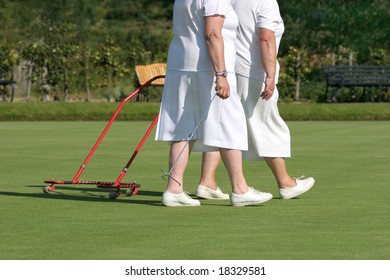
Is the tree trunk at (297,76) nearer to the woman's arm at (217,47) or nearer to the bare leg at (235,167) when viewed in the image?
the bare leg at (235,167)

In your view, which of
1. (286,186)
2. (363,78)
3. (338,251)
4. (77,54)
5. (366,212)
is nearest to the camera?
(338,251)

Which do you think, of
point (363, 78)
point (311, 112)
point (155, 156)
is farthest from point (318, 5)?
point (155, 156)

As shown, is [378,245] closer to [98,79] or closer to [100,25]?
[98,79]

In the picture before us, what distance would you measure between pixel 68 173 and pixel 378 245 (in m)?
5.52

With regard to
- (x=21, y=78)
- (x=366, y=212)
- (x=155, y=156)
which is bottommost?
(x=21, y=78)

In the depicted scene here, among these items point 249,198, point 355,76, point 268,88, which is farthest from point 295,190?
point 355,76

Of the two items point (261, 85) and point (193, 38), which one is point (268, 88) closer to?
point (261, 85)

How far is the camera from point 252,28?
9055mm

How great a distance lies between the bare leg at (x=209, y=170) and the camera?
937 centimetres

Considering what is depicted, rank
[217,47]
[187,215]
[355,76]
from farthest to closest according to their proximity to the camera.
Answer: [355,76] < [217,47] < [187,215]

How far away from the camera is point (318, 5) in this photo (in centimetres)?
3500

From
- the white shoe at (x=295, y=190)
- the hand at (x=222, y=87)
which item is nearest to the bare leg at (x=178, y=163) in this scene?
the hand at (x=222, y=87)

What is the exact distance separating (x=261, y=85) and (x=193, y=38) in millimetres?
741

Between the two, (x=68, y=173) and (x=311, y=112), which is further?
(x=311, y=112)
